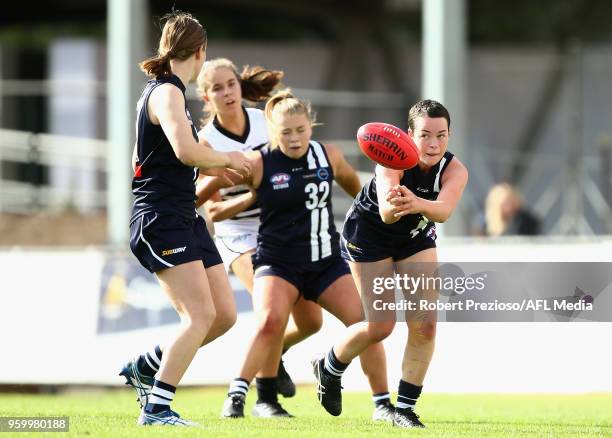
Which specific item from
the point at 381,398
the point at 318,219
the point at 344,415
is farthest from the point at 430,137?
the point at 344,415

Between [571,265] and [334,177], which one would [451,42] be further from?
[334,177]

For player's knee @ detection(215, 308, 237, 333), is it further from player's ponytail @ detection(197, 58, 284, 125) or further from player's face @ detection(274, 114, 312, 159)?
player's ponytail @ detection(197, 58, 284, 125)

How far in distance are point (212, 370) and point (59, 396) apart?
58.1 inches

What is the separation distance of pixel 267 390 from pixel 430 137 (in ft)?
6.72

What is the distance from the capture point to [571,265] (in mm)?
8625

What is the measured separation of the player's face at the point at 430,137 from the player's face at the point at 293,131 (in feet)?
3.16

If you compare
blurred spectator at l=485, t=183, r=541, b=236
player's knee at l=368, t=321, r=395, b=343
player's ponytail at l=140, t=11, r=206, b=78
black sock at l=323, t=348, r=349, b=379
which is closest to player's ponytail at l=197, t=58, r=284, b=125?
player's ponytail at l=140, t=11, r=206, b=78

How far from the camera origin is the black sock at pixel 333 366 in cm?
720

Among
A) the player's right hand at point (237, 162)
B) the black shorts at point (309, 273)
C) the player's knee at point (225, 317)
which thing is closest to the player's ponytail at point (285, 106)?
the black shorts at point (309, 273)

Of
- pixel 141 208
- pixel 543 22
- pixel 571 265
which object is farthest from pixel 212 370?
pixel 543 22

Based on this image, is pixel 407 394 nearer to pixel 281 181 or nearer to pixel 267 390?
pixel 267 390

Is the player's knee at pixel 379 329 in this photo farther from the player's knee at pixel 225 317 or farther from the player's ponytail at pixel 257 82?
the player's ponytail at pixel 257 82

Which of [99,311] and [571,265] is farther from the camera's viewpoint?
[99,311]

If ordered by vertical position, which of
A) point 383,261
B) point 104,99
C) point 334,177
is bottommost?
point 383,261
